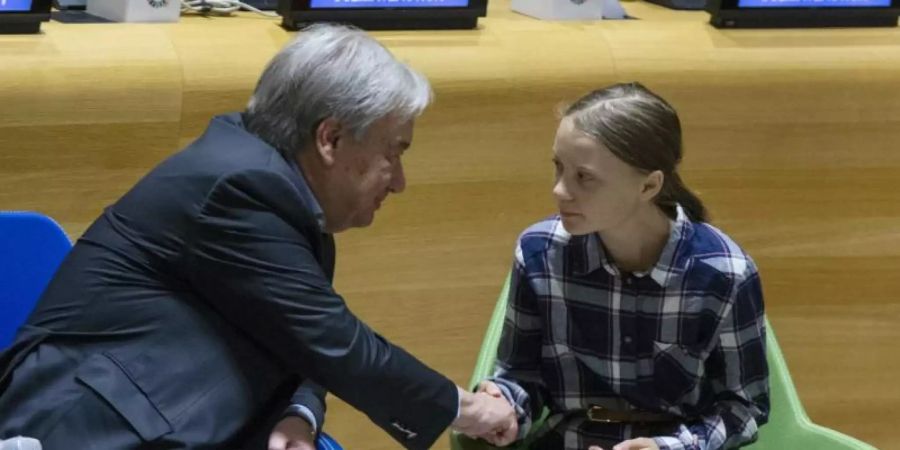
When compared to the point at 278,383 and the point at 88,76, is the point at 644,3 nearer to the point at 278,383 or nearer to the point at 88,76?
the point at 88,76

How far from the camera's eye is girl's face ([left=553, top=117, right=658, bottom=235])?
2102 mm

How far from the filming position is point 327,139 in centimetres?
193

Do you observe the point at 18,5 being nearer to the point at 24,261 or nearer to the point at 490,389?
the point at 24,261

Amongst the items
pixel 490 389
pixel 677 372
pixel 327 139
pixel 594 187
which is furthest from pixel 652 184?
pixel 327 139

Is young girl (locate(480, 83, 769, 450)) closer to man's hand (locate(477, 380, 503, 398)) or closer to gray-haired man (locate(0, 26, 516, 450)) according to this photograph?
man's hand (locate(477, 380, 503, 398))

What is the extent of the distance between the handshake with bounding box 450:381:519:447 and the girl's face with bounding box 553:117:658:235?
0.93ft

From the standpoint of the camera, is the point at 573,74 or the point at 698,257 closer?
the point at 698,257

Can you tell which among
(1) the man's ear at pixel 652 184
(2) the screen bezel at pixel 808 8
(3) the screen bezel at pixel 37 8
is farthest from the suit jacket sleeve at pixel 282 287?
(2) the screen bezel at pixel 808 8

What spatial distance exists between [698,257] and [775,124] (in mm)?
883

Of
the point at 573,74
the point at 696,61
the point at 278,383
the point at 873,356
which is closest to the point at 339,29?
the point at 278,383

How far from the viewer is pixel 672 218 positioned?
86.0 inches

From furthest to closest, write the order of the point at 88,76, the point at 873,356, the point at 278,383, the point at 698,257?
1. the point at 873,356
2. the point at 88,76
3. the point at 698,257
4. the point at 278,383

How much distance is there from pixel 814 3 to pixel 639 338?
1172 millimetres

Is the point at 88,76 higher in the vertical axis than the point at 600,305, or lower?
higher
